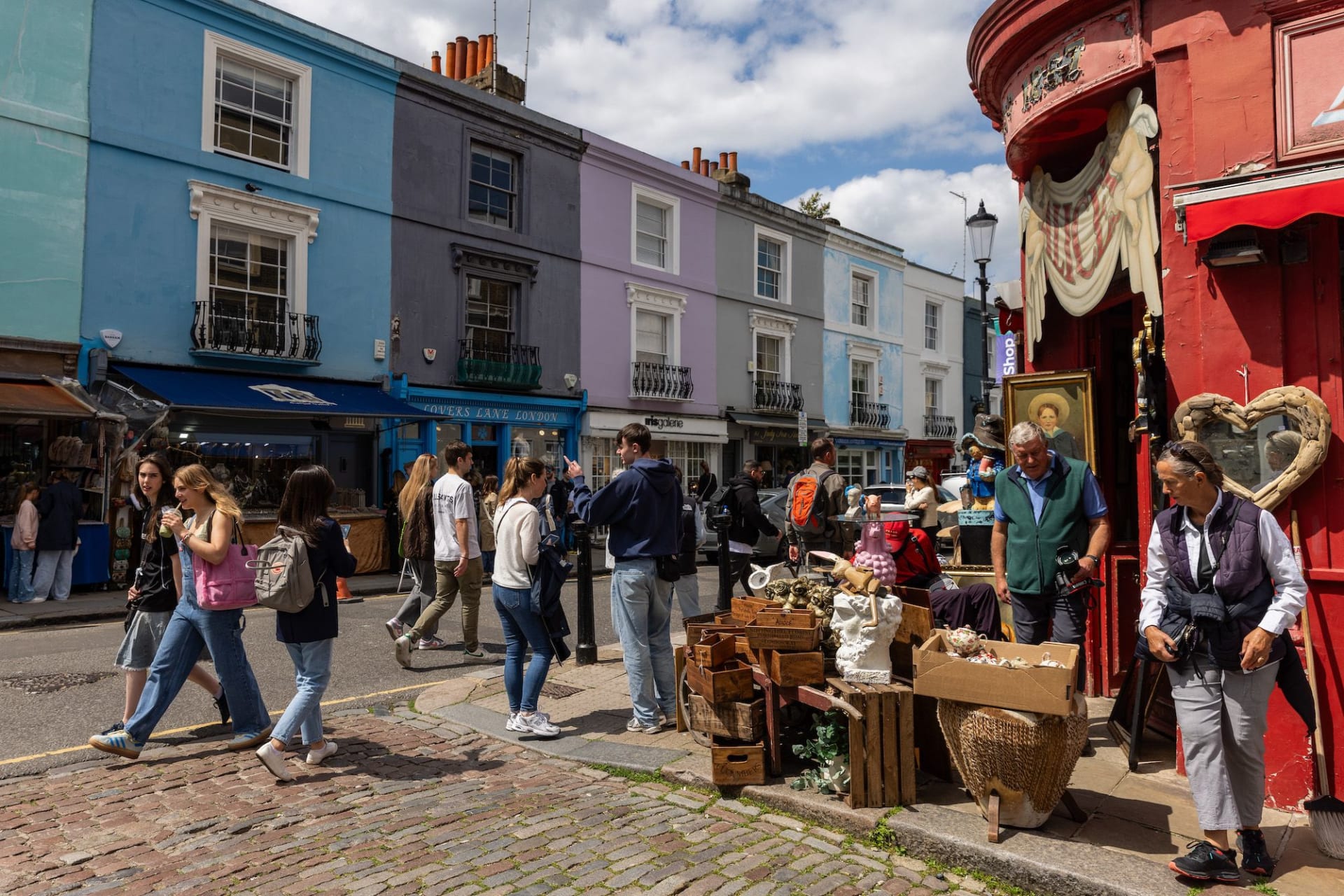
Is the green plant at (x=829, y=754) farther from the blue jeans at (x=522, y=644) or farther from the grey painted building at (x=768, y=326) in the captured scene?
the grey painted building at (x=768, y=326)

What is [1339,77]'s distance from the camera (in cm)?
413

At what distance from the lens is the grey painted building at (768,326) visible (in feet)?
79.5

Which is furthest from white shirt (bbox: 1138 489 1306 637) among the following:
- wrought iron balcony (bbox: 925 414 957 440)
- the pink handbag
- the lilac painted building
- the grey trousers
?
wrought iron balcony (bbox: 925 414 957 440)

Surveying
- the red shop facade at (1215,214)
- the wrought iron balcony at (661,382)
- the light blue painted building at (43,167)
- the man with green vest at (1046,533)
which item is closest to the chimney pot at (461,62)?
the wrought iron balcony at (661,382)

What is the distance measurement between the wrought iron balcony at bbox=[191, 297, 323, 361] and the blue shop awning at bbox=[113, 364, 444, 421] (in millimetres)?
446

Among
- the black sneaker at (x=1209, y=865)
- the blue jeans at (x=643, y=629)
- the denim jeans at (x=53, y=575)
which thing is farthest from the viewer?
the denim jeans at (x=53, y=575)

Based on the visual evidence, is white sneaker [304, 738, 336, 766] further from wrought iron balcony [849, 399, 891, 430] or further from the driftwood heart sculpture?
wrought iron balcony [849, 399, 891, 430]

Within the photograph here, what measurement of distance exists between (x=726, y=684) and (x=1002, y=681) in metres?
1.45

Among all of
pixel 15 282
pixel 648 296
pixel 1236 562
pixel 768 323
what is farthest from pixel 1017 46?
pixel 768 323

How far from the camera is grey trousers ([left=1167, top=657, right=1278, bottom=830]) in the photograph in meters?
3.41

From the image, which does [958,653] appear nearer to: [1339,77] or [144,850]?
[1339,77]

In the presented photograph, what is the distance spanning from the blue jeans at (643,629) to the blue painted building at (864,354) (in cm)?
2197

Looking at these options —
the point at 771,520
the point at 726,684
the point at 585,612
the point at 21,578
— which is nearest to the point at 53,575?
the point at 21,578

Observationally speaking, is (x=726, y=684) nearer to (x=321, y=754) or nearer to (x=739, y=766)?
(x=739, y=766)
